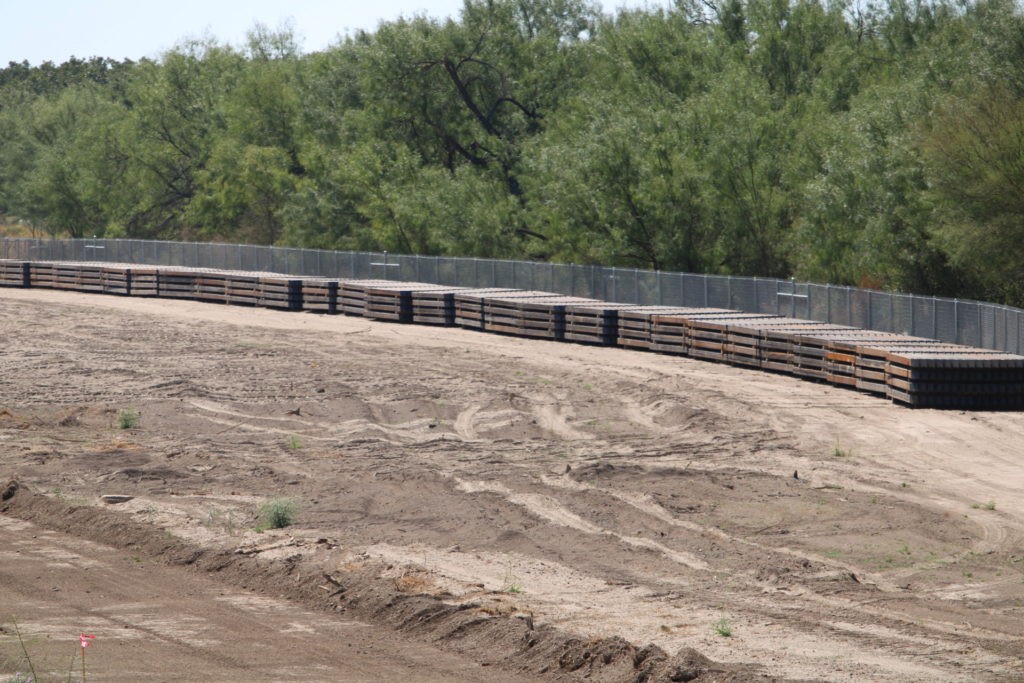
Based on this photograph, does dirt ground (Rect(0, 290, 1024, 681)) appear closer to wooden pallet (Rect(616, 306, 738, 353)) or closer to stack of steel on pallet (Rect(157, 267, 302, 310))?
wooden pallet (Rect(616, 306, 738, 353))

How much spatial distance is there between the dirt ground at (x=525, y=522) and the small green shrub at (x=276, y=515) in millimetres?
215

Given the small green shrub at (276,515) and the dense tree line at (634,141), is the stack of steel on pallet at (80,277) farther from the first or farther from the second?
the small green shrub at (276,515)

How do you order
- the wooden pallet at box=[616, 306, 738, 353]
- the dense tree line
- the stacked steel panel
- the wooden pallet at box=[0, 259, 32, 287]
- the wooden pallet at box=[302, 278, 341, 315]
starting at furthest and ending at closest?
the wooden pallet at box=[0, 259, 32, 287], the wooden pallet at box=[302, 278, 341, 315], the dense tree line, the stacked steel panel, the wooden pallet at box=[616, 306, 738, 353]

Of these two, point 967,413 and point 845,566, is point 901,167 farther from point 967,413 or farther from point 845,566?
point 845,566

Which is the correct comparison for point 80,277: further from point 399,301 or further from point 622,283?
point 622,283

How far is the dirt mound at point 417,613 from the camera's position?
12062 millimetres

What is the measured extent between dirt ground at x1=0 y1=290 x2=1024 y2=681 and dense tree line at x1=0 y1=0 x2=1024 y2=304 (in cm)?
1261

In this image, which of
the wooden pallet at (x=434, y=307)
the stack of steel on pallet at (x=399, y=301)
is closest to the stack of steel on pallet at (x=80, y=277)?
the stack of steel on pallet at (x=399, y=301)

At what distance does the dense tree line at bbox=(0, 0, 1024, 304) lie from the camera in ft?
140

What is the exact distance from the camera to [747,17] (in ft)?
205

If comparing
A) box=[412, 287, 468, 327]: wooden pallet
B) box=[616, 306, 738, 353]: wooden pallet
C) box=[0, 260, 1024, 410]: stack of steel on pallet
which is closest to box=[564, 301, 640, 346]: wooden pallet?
box=[0, 260, 1024, 410]: stack of steel on pallet

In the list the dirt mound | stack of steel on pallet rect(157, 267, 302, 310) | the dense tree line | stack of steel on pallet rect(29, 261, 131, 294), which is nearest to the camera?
→ the dirt mound

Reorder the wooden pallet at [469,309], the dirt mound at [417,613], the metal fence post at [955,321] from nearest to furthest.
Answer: the dirt mound at [417,613] → the metal fence post at [955,321] → the wooden pallet at [469,309]

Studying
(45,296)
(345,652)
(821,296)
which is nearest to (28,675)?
(345,652)
